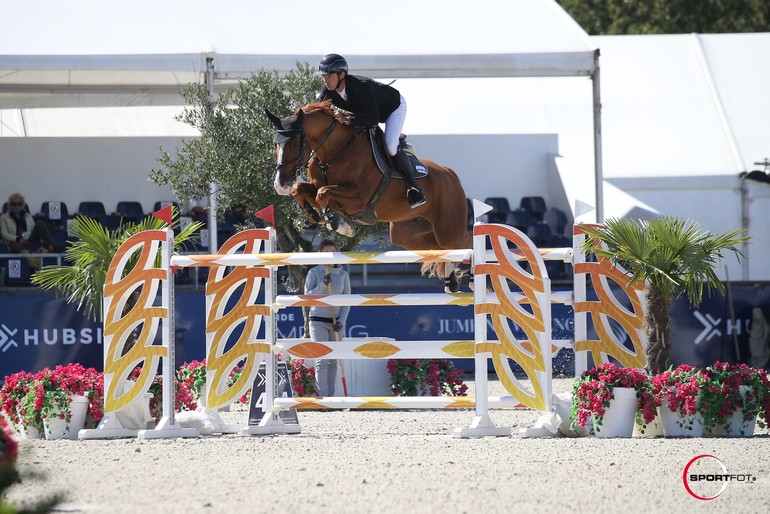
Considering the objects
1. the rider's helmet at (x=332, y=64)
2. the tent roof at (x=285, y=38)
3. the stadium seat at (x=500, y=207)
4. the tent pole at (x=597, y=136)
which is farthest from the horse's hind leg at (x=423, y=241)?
the stadium seat at (x=500, y=207)

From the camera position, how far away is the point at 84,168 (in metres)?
14.1

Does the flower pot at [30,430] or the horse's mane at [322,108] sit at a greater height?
the horse's mane at [322,108]

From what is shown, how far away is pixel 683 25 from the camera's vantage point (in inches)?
1074

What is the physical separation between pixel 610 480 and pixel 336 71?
3.08 m

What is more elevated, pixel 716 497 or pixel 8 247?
pixel 8 247

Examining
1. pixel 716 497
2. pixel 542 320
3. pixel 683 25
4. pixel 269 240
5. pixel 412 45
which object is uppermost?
pixel 683 25

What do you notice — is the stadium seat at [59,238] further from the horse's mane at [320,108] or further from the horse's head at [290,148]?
the horse's head at [290,148]

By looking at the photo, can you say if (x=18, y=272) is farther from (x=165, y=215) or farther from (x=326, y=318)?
(x=165, y=215)

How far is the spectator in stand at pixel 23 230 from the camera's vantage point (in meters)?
11.8

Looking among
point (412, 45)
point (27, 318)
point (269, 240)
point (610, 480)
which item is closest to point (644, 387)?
point (610, 480)

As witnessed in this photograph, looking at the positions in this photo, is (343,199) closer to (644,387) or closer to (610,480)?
(644,387)

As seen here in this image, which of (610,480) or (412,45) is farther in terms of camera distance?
(412,45)

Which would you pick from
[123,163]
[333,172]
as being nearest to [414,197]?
[333,172]

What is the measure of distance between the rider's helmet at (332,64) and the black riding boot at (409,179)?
2.56 ft
